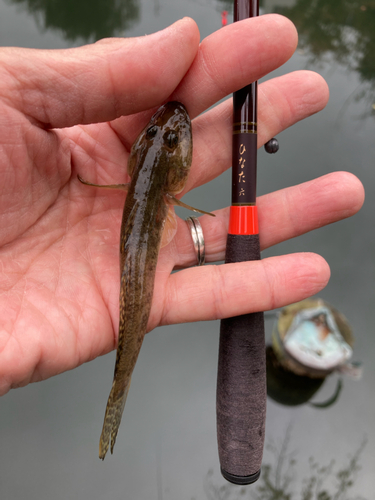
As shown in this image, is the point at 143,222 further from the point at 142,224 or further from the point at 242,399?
the point at 242,399

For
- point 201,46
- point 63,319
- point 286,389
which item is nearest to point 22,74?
point 201,46

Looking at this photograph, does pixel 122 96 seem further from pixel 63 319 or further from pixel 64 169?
pixel 63 319

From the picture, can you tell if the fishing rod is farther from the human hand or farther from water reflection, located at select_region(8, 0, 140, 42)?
water reflection, located at select_region(8, 0, 140, 42)

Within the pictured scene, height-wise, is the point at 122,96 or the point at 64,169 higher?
the point at 122,96

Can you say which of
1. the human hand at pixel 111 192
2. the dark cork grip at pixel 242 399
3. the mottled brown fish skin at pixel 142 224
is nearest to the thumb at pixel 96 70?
the human hand at pixel 111 192

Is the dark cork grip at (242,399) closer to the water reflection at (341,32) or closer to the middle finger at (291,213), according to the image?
the middle finger at (291,213)

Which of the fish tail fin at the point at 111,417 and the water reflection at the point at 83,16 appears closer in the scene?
the fish tail fin at the point at 111,417

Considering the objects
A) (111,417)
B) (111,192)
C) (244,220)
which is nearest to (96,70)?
(111,192)
